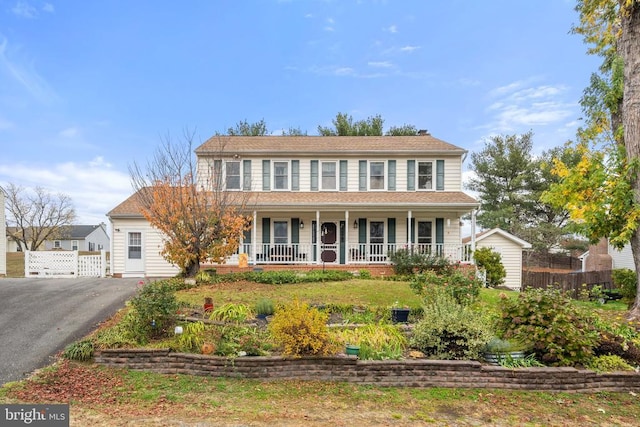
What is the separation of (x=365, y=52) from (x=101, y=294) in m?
14.4

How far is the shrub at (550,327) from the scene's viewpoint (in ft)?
16.7

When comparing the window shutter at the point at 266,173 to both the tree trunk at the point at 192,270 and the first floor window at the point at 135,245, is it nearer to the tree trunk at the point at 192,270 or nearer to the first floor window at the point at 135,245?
the tree trunk at the point at 192,270

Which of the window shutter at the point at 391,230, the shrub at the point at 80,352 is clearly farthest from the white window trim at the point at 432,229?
the shrub at the point at 80,352

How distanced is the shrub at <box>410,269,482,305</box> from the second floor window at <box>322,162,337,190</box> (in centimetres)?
950

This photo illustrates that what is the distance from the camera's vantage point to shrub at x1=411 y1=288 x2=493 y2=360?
518 centimetres

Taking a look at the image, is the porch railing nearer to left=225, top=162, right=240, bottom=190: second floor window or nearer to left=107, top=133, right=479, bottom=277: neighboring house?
left=107, top=133, right=479, bottom=277: neighboring house

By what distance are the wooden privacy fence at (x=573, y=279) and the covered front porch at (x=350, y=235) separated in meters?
4.29

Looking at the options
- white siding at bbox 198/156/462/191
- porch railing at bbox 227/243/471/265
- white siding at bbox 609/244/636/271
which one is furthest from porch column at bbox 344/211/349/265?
white siding at bbox 609/244/636/271

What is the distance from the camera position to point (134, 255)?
15.8 m

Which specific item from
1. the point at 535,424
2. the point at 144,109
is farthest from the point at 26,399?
the point at 144,109

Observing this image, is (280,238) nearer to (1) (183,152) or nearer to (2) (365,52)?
(1) (183,152)

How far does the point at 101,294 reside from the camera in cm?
981

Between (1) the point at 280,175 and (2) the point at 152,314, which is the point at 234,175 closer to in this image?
(1) the point at 280,175

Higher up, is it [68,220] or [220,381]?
[68,220]
